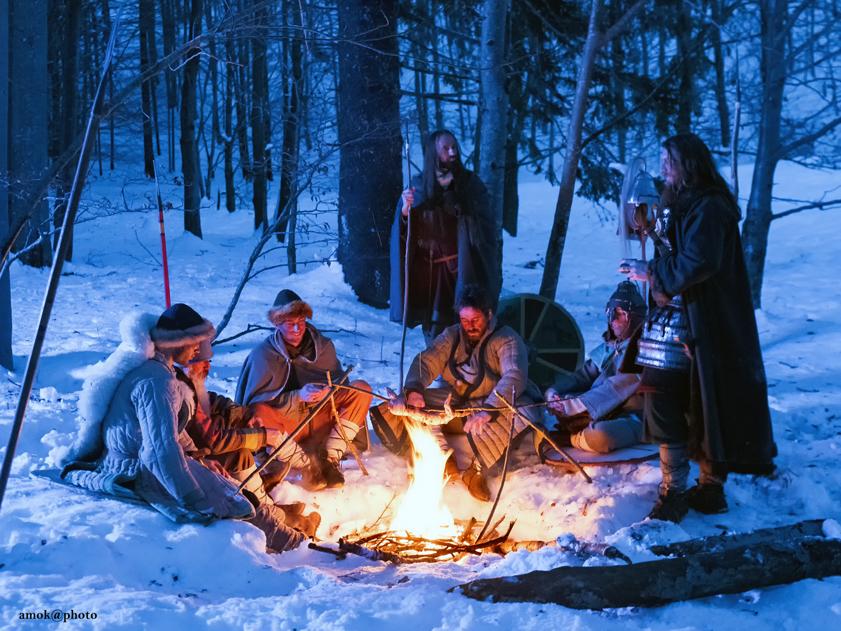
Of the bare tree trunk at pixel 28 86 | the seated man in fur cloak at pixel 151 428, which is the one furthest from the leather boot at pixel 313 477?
the bare tree trunk at pixel 28 86

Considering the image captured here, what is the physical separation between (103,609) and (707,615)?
223cm

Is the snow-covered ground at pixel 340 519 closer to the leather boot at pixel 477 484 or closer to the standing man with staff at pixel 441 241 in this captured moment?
the leather boot at pixel 477 484

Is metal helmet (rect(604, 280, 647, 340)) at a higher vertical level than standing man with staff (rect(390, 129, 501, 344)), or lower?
lower

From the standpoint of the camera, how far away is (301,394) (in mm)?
5531

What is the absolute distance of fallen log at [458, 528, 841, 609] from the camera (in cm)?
338

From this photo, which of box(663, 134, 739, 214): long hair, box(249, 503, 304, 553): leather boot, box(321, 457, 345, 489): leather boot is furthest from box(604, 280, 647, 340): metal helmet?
box(249, 503, 304, 553): leather boot

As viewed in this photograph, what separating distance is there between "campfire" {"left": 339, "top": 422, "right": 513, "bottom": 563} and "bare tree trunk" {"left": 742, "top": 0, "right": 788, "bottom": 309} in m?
5.65

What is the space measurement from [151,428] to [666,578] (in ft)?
7.94

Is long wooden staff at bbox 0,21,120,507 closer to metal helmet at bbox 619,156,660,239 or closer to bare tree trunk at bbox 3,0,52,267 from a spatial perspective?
metal helmet at bbox 619,156,660,239

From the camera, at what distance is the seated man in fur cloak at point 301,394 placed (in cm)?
556

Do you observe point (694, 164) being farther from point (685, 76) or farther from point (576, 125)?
point (685, 76)

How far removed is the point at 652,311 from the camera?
16.0 ft

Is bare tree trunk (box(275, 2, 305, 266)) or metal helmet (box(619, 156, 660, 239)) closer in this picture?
metal helmet (box(619, 156, 660, 239))

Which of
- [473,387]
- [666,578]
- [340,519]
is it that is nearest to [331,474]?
[340,519]
